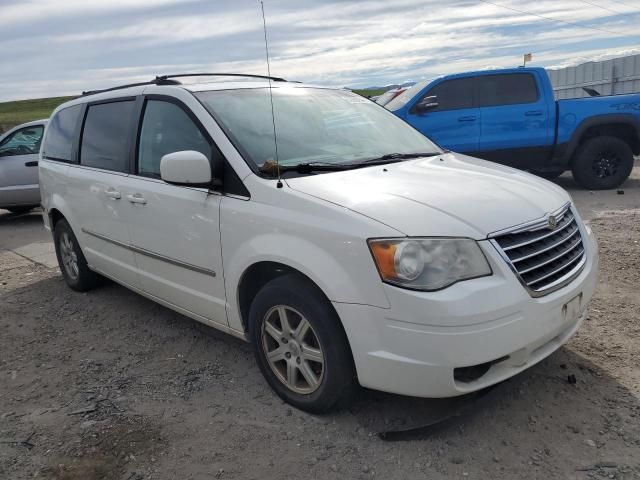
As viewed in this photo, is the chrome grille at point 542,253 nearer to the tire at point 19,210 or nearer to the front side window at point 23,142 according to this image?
the front side window at point 23,142

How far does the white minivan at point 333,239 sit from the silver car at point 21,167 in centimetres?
617

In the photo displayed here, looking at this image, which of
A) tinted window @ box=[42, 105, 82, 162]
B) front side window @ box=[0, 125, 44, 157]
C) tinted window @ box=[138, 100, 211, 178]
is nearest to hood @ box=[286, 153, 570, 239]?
tinted window @ box=[138, 100, 211, 178]

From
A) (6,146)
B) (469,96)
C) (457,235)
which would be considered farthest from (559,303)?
(6,146)

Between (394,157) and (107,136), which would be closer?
(394,157)

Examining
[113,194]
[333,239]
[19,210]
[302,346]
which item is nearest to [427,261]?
[333,239]

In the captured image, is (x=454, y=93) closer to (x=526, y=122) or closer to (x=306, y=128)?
(x=526, y=122)

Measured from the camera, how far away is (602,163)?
9.07m

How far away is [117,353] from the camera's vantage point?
410 centimetres

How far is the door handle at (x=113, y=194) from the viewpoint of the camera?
162 inches

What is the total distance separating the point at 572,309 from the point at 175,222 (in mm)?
2285

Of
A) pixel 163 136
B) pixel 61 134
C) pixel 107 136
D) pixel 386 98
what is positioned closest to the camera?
pixel 163 136

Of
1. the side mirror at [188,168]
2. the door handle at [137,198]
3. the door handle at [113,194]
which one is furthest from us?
the door handle at [113,194]

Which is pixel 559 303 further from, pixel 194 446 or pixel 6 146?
pixel 6 146

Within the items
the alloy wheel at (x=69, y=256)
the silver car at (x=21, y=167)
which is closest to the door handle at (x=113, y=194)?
the alloy wheel at (x=69, y=256)
